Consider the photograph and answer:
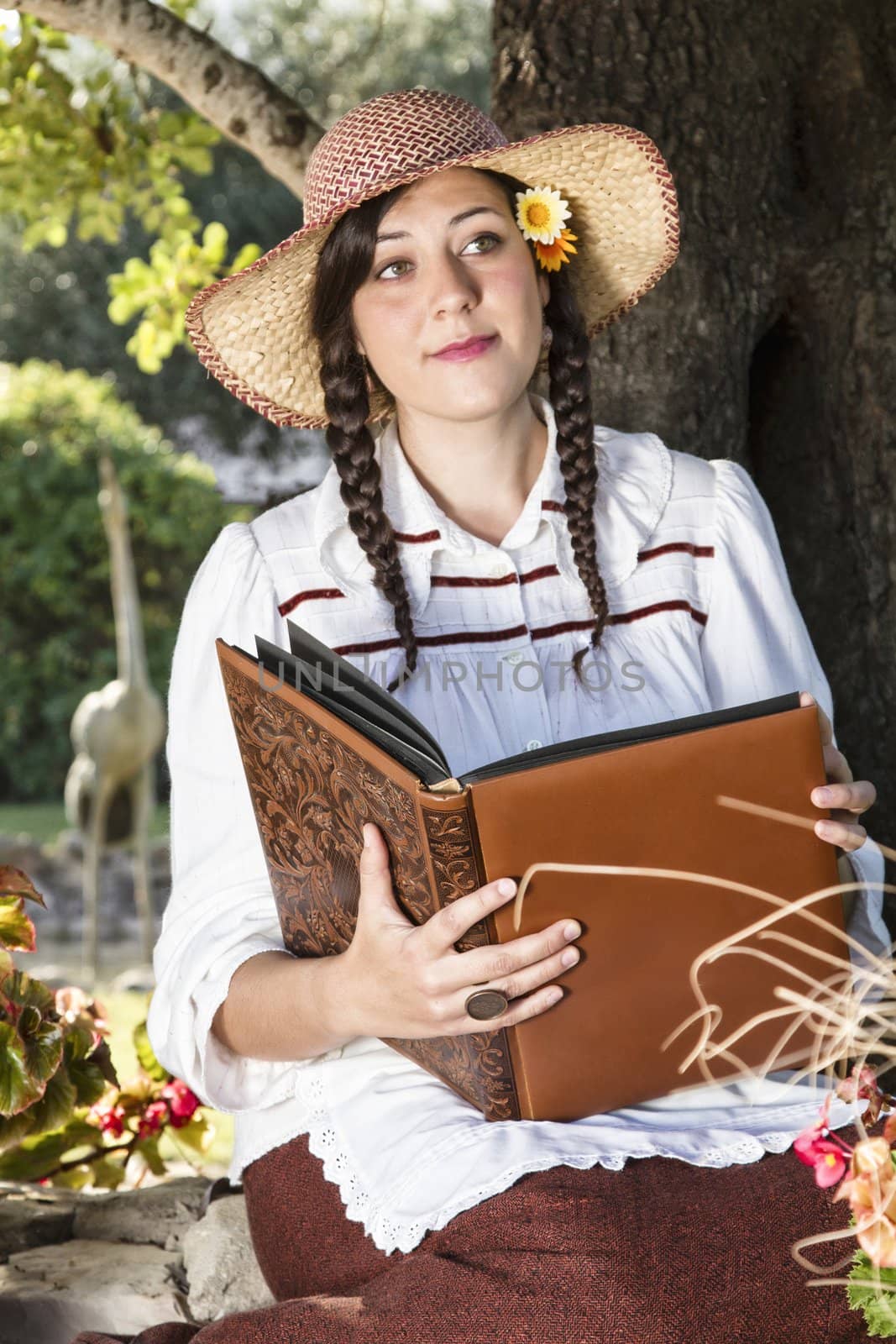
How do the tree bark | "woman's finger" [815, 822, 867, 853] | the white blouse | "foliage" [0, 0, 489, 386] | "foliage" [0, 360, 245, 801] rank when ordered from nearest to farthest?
"woman's finger" [815, 822, 867, 853], the white blouse, the tree bark, "foliage" [0, 0, 489, 386], "foliage" [0, 360, 245, 801]

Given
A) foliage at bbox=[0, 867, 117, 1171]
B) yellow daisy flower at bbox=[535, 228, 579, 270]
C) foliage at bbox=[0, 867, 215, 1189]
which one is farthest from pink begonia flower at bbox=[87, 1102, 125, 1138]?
yellow daisy flower at bbox=[535, 228, 579, 270]

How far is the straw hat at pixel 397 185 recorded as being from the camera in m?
2.00

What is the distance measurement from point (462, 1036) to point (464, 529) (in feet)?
2.73

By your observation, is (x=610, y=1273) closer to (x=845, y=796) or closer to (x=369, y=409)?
(x=845, y=796)

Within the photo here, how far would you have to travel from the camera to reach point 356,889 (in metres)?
1.63

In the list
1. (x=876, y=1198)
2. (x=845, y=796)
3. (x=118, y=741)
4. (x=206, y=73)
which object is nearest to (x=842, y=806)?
(x=845, y=796)

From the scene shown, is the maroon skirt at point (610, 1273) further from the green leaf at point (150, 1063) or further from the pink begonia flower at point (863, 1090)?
the green leaf at point (150, 1063)

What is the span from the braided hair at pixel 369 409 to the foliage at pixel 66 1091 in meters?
0.69

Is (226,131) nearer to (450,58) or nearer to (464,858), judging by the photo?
(464,858)

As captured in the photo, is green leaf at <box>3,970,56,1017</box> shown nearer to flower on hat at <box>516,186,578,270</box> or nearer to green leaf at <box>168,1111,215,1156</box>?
green leaf at <box>168,1111,215,1156</box>

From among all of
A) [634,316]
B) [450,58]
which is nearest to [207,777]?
[634,316]

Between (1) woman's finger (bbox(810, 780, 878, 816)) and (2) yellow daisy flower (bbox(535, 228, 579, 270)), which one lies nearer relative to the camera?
(1) woman's finger (bbox(810, 780, 878, 816))

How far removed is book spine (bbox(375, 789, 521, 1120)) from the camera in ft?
4.61

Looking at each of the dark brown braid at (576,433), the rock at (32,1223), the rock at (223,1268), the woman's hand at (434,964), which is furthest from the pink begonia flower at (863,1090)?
the rock at (32,1223)
